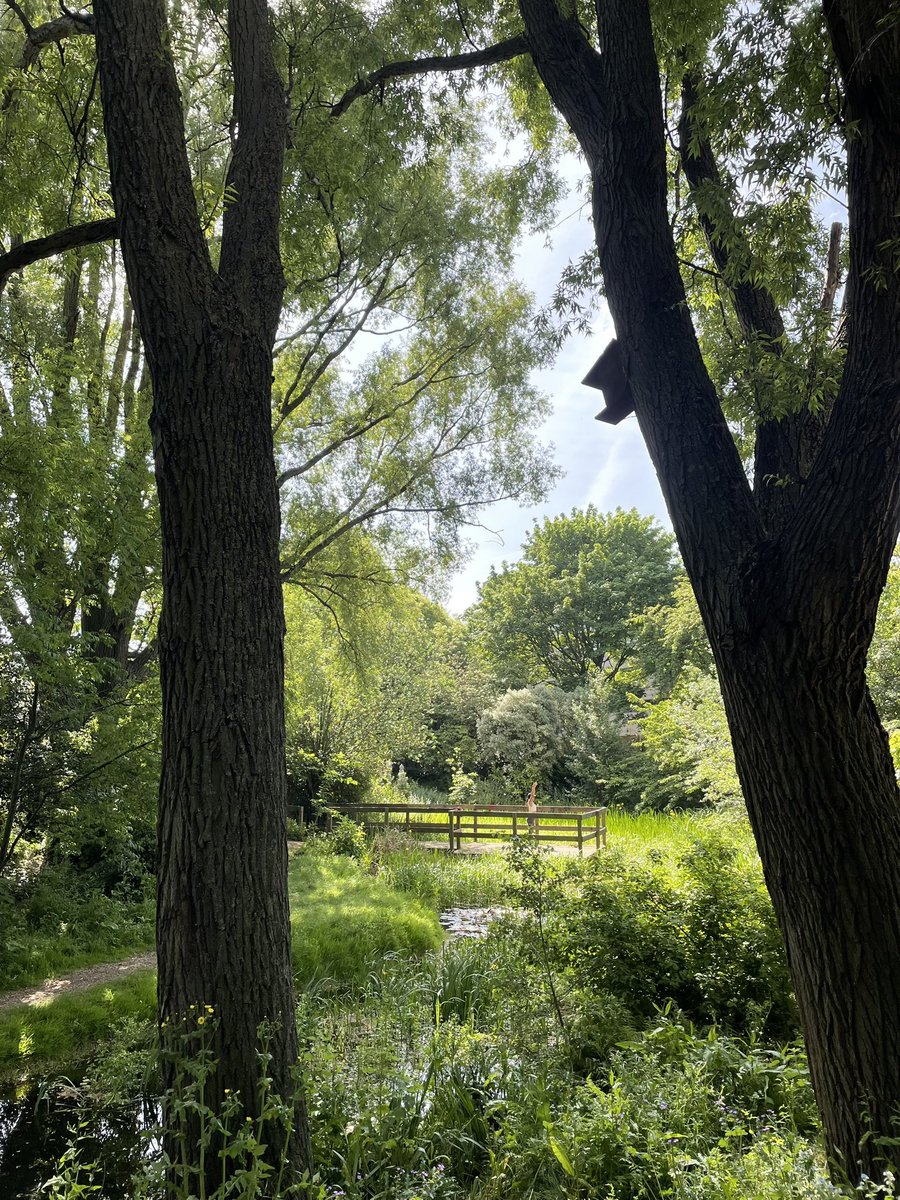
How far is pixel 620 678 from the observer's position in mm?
24500

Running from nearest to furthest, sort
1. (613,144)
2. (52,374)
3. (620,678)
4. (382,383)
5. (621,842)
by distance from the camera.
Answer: (613,144)
(52,374)
(621,842)
(382,383)
(620,678)

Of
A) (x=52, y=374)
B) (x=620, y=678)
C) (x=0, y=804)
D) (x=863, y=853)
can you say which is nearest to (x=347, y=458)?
(x=52, y=374)

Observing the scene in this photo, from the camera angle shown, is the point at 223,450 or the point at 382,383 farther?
the point at 382,383

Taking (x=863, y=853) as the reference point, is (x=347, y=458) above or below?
above

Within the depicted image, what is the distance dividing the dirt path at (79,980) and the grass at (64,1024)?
0.48ft

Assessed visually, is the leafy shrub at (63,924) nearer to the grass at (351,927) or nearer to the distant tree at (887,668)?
the grass at (351,927)

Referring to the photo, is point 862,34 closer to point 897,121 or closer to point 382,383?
point 897,121

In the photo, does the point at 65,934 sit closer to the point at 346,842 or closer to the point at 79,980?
the point at 79,980

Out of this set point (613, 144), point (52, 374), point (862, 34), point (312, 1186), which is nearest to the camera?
point (312, 1186)

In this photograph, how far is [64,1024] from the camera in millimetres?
5379

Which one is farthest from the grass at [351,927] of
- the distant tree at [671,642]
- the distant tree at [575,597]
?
the distant tree at [575,597]

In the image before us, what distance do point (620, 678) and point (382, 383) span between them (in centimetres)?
1525

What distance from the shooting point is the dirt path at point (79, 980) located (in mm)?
5793

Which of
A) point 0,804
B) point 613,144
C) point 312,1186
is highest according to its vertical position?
point 613,144
